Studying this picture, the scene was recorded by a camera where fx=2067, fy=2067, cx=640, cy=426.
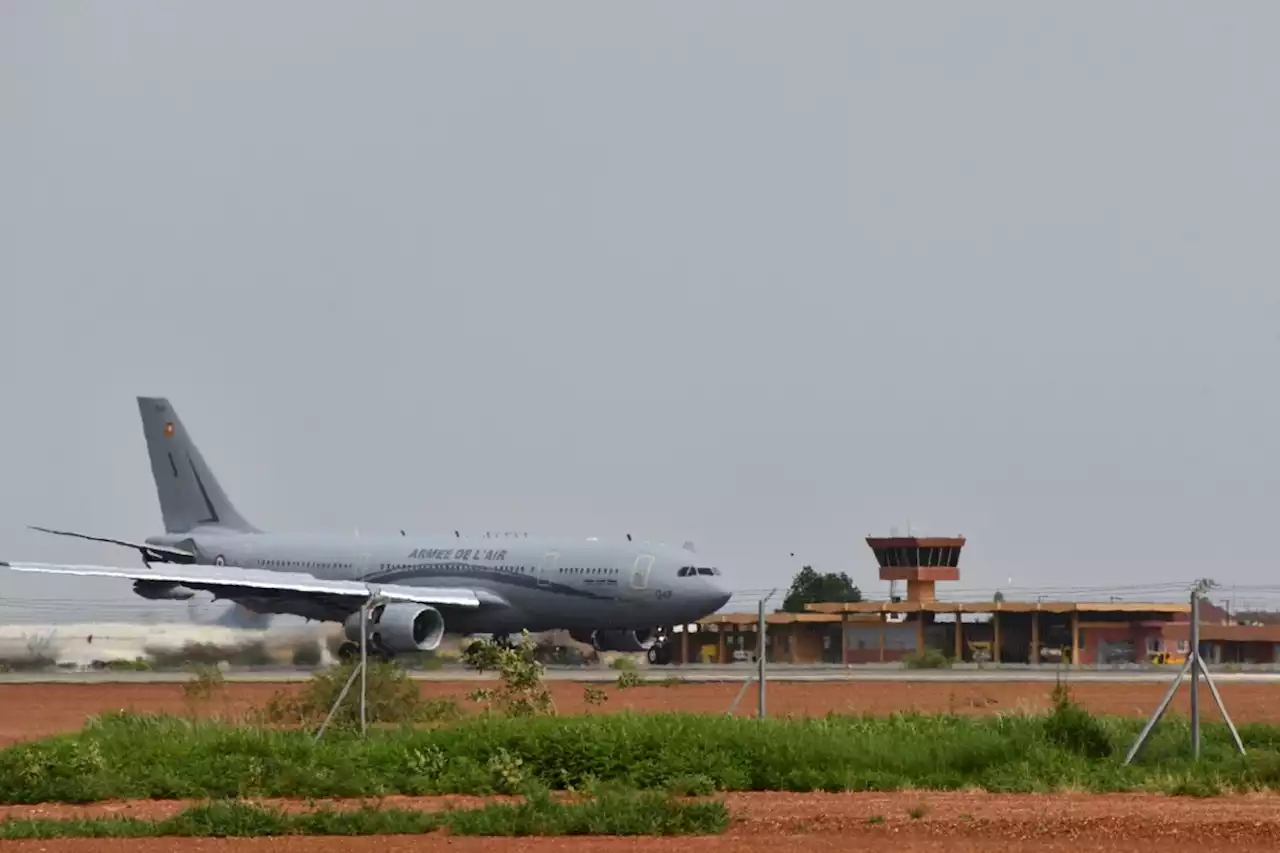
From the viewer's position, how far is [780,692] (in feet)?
142

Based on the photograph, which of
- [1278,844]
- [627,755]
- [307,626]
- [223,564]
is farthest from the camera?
[223,564]

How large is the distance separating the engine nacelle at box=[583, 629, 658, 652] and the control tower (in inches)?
1558

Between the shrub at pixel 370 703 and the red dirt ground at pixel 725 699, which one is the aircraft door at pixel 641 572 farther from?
the shrub at pixel 370 703

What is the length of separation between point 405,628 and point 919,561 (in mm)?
47853

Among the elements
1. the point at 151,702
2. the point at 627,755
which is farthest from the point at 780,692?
the point at 627,755

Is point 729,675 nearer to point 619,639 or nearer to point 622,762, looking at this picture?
point 619,639

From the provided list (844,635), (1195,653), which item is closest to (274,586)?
(844,635)

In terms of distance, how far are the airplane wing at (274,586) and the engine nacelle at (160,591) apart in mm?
1664

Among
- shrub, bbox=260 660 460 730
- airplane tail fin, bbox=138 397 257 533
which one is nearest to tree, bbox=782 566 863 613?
airplane tail fin, bbox=138 397 257 533

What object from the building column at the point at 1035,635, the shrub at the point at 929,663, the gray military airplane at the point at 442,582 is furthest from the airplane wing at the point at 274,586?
the building column at the point at 1035,635

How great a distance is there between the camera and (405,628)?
57.0 m

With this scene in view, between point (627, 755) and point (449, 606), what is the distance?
3921 cm

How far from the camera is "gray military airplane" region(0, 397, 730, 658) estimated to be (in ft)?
189

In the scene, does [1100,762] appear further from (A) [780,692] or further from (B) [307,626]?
(B) [307,626]
